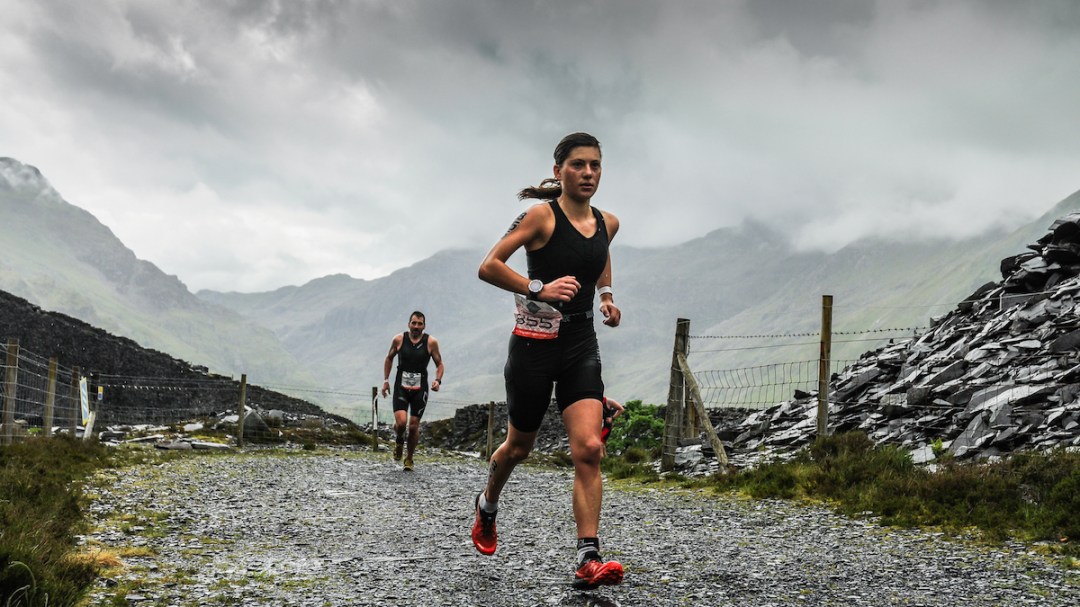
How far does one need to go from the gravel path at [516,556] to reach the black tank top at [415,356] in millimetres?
3899

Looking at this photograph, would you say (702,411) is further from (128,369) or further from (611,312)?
(128,369)

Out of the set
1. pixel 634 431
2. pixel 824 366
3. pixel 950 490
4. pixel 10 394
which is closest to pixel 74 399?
pixel 10 394

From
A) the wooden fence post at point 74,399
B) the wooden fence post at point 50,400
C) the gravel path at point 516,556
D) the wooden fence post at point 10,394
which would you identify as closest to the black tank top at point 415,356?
the gravel path at point 516,556

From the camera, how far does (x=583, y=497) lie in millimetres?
4805

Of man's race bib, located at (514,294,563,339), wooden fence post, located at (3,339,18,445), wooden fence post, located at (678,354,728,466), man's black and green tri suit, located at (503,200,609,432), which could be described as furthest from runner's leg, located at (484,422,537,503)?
wooden fence post, located at (3,339,18,445)

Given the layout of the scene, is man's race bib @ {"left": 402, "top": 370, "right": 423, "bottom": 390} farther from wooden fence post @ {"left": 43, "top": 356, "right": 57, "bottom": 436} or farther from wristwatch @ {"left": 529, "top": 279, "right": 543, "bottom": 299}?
wristwatch @ {"left": 529, "top": 279, "right": 543, "bottom": 299}

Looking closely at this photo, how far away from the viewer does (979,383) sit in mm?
12961

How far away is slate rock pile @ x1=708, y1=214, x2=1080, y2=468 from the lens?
10.8m

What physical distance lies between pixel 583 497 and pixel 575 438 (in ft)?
1.13

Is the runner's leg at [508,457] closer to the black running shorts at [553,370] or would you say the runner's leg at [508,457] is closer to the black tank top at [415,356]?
the black running shorts at [553,370]

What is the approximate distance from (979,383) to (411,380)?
9.18 metres

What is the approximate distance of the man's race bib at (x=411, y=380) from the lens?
13945 mm

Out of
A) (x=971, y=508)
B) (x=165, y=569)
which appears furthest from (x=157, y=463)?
(x=971, y=508)

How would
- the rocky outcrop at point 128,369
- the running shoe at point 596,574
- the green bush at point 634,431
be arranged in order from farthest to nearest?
the rocky outcrop at point 128,369, the green bush at point 634,431, the running shoe at point 596,574
